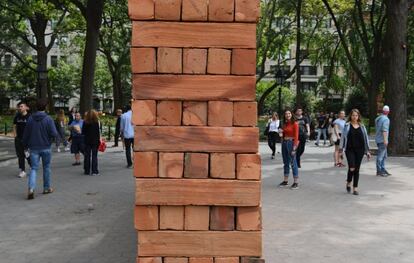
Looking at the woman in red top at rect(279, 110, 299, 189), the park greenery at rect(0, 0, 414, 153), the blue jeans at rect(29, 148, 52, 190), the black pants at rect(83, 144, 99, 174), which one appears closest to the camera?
the blue jeans at rect(29, 148, 52, 190)

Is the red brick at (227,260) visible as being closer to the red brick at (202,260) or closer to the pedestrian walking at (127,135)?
the red brick at (202,260)

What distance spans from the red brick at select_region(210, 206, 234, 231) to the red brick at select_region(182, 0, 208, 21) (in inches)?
54.3

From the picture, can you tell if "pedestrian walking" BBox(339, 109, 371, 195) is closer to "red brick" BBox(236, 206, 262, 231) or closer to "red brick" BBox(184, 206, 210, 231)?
"red brick" BBox(236, 206, 262, 231)

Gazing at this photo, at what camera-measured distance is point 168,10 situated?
151 inches

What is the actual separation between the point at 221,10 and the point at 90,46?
1699cm

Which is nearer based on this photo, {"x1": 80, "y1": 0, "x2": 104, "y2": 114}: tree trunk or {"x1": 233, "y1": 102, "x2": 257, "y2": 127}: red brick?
{"x1": 233, "y1": 102, "x2": 257, "y2": 127}: red brick

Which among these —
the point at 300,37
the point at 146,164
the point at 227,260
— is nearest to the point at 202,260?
the point at 227,260

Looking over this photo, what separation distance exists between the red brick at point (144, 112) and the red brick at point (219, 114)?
16.0 inches

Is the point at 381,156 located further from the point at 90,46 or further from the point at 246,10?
the point at 90,46

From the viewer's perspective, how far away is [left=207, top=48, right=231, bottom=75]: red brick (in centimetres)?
386

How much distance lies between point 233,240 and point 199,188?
1.48ft

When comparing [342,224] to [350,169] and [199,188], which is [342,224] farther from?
→ [199,188]

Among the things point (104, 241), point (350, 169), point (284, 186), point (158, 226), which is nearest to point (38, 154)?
point (104, 241)

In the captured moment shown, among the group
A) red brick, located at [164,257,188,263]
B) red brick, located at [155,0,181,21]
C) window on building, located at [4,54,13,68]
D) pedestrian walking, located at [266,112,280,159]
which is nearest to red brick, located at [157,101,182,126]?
red brick, located at [155,0,181,21]
